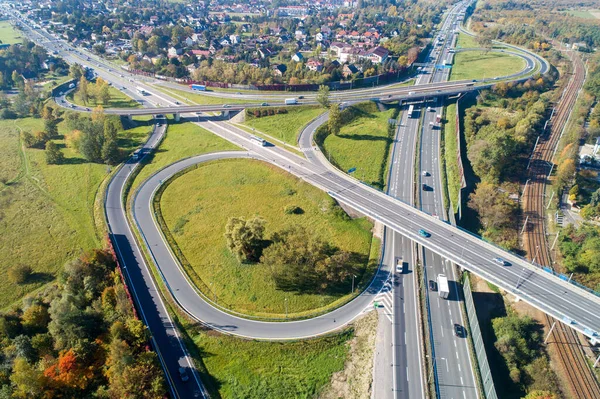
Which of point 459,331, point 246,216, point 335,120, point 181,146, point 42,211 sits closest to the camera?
point 459,331

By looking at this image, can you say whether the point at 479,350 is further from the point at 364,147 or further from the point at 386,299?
the point at 364,147

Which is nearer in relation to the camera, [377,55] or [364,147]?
[364,147]

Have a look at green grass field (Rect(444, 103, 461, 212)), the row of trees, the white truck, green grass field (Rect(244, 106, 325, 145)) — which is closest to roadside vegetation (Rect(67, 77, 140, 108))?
green grass field (Rect(244, 106, 325, 145))

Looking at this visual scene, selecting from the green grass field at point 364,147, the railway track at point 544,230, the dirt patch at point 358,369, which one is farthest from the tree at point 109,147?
the railway track at point 544,230

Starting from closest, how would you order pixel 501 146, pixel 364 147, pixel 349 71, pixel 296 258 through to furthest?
pixel 296 258, pixel 501 146, pixel 364 147, pixel 349 71

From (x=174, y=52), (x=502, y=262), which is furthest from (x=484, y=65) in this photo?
(x=174, y=52)

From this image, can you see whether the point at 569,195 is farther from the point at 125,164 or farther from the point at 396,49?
the point at 396,49

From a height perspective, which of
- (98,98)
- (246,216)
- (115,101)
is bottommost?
(246,216)
